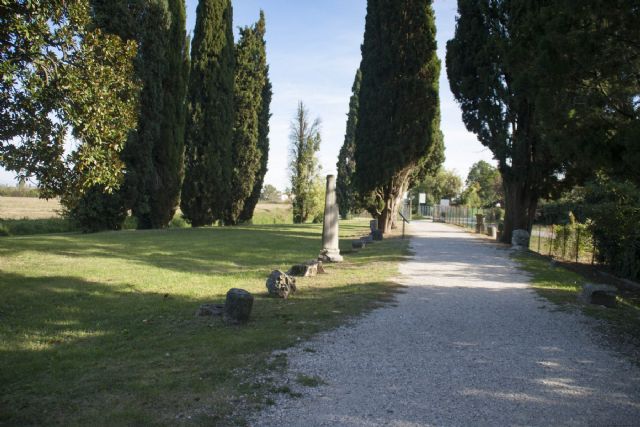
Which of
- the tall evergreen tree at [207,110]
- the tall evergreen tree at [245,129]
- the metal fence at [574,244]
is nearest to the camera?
the metal fence at [574,244]

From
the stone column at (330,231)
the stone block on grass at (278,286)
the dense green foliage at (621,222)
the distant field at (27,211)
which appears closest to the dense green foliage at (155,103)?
the distant field at (27,211)

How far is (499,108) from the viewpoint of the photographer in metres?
18.7

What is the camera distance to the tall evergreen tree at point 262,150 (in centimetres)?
3164

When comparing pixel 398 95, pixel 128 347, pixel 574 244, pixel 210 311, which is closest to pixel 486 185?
pixel 398 95

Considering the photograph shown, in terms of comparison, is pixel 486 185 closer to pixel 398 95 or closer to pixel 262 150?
pixel 262 150

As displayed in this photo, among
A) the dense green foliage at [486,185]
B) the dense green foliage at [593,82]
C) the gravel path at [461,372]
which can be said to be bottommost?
the gravel path at [461,372]

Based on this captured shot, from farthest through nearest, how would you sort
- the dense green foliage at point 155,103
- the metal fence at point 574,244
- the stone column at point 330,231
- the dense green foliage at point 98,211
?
the dense green foliage at point 155,103, the dense green foliage at point 98,211, the metal fence at point 574,244, the stone column at point 330,231

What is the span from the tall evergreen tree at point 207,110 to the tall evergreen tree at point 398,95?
8.24 m

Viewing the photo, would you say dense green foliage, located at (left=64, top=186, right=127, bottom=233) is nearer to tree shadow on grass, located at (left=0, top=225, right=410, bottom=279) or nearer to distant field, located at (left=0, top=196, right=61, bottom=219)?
distant field, located at (left=0, top=196, right=61, bottom=219)

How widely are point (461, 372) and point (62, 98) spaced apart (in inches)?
241

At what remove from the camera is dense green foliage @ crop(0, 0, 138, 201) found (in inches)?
233

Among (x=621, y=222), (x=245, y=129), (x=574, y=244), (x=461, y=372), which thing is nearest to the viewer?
(x=461, y=372)

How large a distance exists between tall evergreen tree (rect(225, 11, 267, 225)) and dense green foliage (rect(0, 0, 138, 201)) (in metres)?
22.0

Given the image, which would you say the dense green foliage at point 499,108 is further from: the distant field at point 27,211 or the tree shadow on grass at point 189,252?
the distant field at point 27,211
